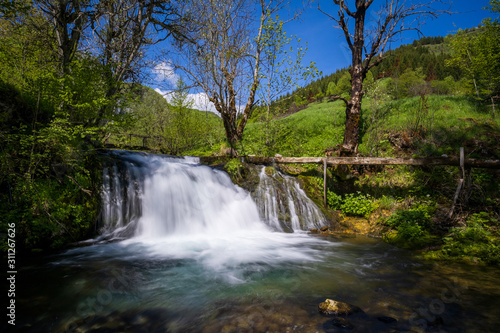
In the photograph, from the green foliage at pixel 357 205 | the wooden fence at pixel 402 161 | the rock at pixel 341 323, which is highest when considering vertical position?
the wooden fence at pixel 402 161

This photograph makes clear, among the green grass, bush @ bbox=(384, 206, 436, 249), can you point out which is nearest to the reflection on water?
bush @ bbox=(384, 206, 436, 249)

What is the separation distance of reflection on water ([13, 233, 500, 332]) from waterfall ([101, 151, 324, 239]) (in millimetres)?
1233

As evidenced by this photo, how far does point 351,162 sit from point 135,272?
8471mm

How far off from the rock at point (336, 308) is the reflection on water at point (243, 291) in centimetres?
13

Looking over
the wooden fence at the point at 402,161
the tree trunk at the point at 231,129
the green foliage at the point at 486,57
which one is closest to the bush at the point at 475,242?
the wooden fence at the point at 402,161

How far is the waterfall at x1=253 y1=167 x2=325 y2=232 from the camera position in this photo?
8.94m

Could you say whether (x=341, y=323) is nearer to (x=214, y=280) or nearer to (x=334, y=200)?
(x=214, y=280)

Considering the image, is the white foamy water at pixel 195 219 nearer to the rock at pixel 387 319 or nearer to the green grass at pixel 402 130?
the rock at pixel 387 319

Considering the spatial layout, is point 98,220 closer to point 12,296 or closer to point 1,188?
point 1,188

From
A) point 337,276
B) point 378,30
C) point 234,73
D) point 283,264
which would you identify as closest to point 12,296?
point 283,264

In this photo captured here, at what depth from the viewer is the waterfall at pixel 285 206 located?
8938 mm

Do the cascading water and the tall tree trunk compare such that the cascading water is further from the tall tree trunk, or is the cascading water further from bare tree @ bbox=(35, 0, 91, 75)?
the tall tree trunk

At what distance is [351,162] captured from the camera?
381 inches

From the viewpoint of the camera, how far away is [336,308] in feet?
10.6
